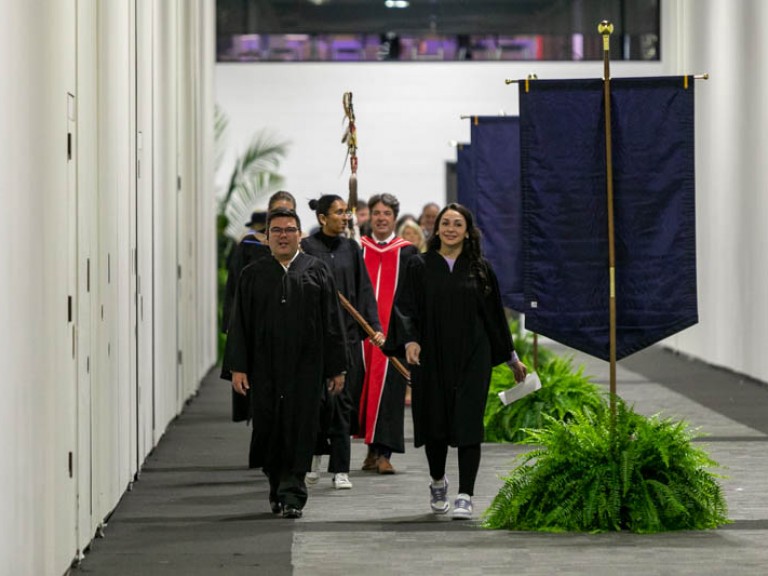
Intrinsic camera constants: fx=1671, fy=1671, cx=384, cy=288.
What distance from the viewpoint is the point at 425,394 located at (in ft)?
25.7

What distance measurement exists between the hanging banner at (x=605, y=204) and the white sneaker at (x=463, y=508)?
2.88 feet

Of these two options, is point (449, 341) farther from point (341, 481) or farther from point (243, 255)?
point (243, 255)

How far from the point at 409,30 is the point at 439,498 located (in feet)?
49.0

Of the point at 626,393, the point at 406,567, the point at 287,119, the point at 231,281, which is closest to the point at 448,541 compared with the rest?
the point at 406,567

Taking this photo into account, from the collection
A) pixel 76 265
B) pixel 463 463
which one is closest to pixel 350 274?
pixel 463 463

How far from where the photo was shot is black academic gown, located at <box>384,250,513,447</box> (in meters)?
7.77

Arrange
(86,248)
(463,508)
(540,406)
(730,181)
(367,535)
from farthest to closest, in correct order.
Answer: (730,181) < (540,406) < (463,508) < (367,535) < (86,248)

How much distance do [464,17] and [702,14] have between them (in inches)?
162

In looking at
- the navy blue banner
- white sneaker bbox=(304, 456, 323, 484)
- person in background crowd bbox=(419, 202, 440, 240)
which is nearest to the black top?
white sneaker bbox=(304, 456, 323, 484)

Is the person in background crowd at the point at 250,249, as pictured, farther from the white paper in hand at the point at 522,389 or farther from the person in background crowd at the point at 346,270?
the white paper in hand at the point at 522,389

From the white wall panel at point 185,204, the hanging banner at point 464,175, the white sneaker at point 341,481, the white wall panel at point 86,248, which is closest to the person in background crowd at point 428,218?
the hanging banner at point 464,175

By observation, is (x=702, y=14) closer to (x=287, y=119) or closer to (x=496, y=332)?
(x=287, y=119)

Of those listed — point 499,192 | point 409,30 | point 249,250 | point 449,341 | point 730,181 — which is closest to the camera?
point 449,341

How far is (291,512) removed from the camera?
786 cm
